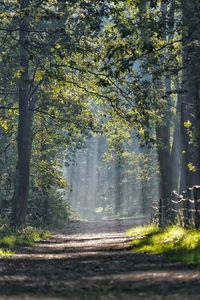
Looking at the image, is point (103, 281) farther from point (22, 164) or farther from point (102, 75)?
point (22, 164)

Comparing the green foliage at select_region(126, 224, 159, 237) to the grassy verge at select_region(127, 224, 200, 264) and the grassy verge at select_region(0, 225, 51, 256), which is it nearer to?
the grassy verge at select_region(0, 225, 51, 256)

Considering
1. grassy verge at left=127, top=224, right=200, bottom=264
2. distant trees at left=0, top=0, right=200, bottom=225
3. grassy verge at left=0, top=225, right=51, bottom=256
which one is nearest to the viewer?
grassy verge at left=127, top=224, right=200, bottom=264

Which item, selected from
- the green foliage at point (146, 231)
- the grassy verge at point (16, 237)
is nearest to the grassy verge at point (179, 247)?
the grassy verge at point (16, 237)

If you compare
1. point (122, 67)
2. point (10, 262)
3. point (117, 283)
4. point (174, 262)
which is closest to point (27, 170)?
point (122, 67)

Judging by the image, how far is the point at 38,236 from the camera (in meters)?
24.2

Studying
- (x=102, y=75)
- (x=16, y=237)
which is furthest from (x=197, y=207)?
(x=16, y=237)

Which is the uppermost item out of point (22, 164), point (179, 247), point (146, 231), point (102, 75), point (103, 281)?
point (102, 75)

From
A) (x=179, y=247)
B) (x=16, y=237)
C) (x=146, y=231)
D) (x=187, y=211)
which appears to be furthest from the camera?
(x=146, y=231)

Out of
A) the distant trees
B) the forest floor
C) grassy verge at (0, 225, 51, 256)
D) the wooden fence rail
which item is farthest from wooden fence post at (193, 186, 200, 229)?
grassy verge at (0, 225, 51, 256)

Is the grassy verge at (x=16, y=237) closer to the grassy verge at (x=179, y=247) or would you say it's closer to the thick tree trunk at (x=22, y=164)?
the thick tree trunk at (x=22, y=164)

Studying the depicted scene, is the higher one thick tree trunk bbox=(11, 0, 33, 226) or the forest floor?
thick tree trunk bbox=(11, 0, 33, 226)

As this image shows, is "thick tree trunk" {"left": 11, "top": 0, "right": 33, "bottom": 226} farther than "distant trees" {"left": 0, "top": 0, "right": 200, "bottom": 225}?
Yes

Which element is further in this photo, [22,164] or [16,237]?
[22,164]

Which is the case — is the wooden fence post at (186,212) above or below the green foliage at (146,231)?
above
